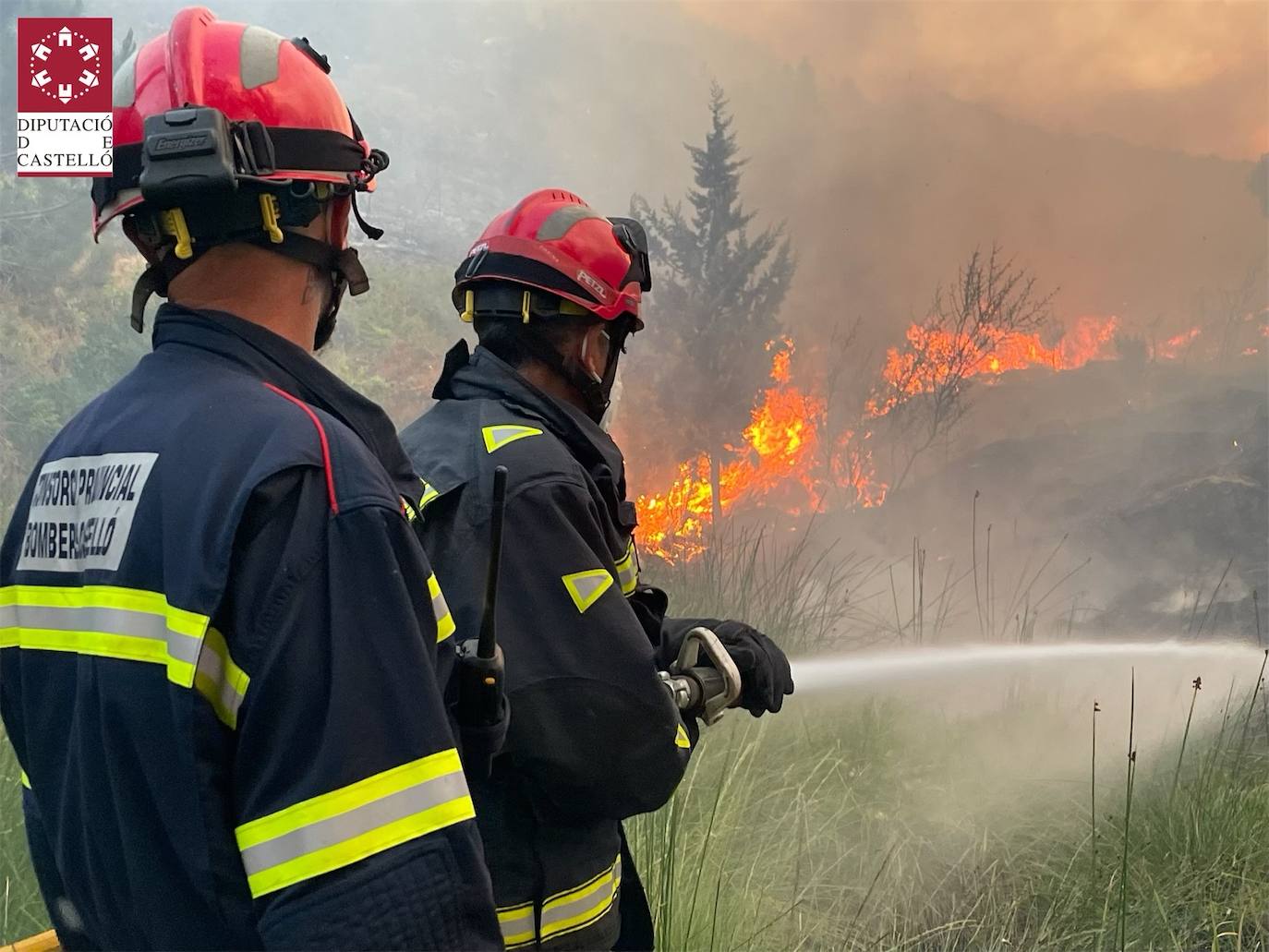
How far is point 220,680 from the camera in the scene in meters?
1.01

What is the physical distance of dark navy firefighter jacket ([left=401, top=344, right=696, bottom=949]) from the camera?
189cm

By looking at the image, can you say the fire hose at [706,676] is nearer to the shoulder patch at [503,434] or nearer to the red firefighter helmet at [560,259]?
the shoulder patch at [503,434]

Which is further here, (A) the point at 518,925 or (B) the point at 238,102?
(A) the point at 518,925

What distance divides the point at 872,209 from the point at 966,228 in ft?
2.35

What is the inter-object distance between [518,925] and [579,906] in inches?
5.6

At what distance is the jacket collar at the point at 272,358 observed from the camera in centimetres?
118

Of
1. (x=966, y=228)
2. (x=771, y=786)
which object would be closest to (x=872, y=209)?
(x=966, y=228)

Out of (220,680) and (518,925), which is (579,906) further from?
(220,680)

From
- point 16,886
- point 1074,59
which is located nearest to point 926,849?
point 16,886

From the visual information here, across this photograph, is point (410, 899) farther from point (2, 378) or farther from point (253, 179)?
point (2, 378)

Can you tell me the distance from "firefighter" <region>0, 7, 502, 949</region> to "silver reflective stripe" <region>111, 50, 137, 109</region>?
7cm

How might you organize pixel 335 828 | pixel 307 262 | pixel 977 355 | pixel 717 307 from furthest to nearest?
1. pixel 717 307
2. pixel 977 355
3. pixel 307 262
4. pixel 335 828

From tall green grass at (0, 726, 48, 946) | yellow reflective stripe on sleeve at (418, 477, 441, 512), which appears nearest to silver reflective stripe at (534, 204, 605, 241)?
yellow reflective stripe on sleeve at (418, 477, 441, 512)

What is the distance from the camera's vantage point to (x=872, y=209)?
7.72 m
